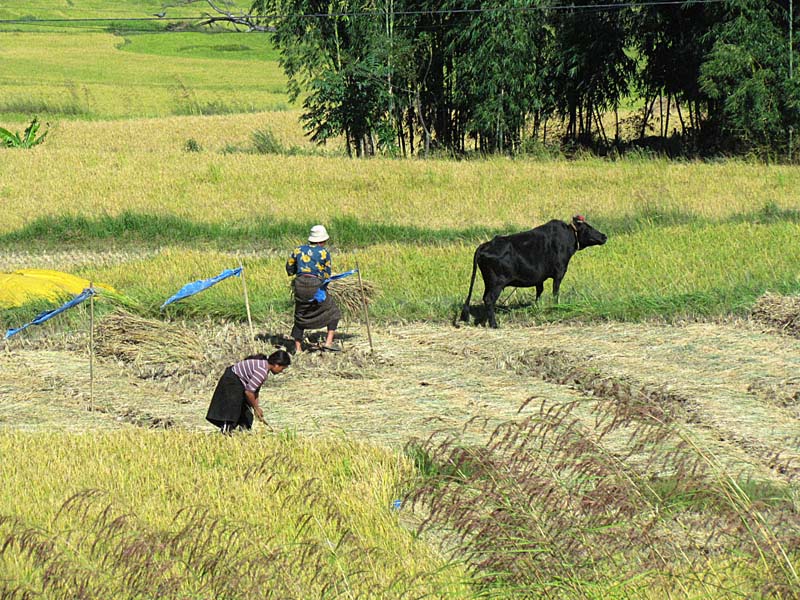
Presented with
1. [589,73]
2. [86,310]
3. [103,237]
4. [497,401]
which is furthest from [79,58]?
[497,401]

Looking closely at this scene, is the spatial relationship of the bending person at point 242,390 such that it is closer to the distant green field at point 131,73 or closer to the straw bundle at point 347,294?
the straw bundle at point 347,294

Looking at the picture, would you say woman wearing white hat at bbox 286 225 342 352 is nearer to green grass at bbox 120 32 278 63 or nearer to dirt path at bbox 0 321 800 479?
dirt path at bbox 0 321 800 479

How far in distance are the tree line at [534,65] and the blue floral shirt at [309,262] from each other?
16.8 m

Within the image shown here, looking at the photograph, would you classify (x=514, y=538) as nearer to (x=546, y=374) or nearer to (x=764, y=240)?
(x=546, y=374)

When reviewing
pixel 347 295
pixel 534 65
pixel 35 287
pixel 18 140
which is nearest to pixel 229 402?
pixel 347 295

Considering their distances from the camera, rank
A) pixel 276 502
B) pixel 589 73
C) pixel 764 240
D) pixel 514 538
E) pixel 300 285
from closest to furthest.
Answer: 1. pixel 514 538
2. pixel 276 502
3. pixel 300 285
4. pixel 764 240
5. pixel 589 73

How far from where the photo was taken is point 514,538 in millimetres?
4930

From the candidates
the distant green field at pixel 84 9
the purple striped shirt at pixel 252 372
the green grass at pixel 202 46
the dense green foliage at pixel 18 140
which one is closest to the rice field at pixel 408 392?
the purple striped shirt at pixel 252 372

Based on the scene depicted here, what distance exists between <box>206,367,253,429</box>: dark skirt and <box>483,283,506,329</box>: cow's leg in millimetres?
4593

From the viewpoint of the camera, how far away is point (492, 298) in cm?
1237

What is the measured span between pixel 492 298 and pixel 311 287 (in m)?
2.35

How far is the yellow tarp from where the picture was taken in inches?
528

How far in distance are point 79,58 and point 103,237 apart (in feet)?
177

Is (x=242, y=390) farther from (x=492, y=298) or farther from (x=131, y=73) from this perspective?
(x=131, y=73)
